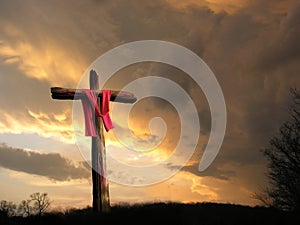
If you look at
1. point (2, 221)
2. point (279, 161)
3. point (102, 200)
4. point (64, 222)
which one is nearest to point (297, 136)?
point (279, 161)

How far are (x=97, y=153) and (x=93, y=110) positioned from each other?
2.20 meters

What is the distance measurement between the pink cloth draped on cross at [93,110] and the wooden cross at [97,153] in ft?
0.65

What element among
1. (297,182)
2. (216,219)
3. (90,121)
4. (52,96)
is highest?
(52,96)

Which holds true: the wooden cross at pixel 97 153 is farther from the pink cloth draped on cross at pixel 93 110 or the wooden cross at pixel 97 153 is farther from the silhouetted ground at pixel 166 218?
the silhouetted ground at pixel 166 218

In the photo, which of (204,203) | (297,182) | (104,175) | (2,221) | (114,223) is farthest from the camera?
(297,182)

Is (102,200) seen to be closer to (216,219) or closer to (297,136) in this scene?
(216,219)

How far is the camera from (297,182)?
92.8 ft

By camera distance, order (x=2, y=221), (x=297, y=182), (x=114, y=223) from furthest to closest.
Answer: (x=297, y=182)
(x=2, y=221)
(x=114, y=223)

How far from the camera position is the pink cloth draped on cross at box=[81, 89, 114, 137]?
2008 cm

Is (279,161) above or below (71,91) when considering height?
below

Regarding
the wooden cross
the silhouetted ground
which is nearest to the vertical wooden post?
the wooden cross

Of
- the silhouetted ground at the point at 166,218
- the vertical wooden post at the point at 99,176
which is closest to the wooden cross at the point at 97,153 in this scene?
the vertical wooden post at the point at 99,176

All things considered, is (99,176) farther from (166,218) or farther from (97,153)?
(166,218)

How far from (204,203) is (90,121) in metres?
8.83
